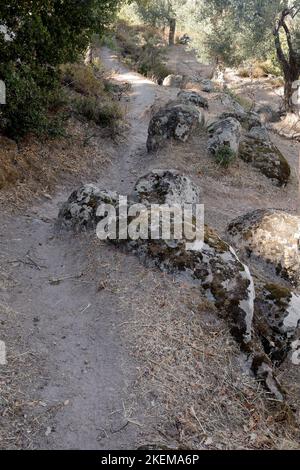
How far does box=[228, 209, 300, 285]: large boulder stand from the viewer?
29.2ft

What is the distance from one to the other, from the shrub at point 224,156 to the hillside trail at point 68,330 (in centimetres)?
672

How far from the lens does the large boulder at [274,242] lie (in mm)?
8898

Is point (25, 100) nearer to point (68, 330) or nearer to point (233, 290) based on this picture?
point (68, 330)

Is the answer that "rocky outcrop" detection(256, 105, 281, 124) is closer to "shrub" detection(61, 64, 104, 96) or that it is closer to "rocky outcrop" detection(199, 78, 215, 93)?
"rocky outcrop" detection(199, 78, 215, 93)

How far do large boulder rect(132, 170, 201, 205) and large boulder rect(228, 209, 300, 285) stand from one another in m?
1.58

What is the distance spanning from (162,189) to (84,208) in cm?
205

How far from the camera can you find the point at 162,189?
31.7ft

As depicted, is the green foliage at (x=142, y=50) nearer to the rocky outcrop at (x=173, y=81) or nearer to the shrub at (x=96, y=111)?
the rocky outcrop at (x=173, y=81)

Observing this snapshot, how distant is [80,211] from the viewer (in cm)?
842

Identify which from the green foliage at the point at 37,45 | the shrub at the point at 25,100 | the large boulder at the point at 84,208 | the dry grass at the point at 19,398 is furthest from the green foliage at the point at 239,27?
the dry grass at the point at 19,398

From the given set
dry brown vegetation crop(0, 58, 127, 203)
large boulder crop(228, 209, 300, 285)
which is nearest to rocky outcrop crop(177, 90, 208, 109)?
dry brown vegetation crop(0, 58, 127, 203)

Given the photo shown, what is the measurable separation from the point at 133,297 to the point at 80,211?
2594 millimetres
